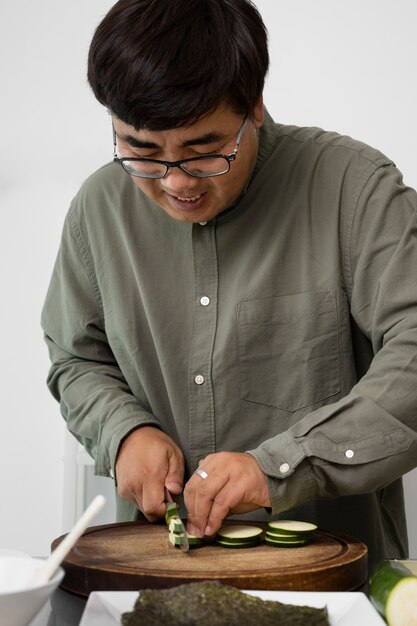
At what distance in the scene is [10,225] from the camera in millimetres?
3260

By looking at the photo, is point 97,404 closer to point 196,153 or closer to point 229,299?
point 229,299

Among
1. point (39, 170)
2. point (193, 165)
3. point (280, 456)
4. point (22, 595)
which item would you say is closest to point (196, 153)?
point (193, 165)

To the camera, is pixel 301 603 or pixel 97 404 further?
pixel 97 404

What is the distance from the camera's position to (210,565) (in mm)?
1459

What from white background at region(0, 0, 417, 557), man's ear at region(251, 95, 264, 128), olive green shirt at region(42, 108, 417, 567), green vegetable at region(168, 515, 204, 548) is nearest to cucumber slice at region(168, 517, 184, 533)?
green vegetable at region(168, 515, 204, 548)

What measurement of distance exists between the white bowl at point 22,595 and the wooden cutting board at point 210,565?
30cm

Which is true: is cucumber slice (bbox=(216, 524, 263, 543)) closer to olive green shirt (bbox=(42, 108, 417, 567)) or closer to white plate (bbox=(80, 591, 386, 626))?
olive green shirt (bbox=(42, 108, 417, 567))

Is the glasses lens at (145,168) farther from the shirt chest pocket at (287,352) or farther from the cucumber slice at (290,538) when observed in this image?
the cucumber slice at (290,538)

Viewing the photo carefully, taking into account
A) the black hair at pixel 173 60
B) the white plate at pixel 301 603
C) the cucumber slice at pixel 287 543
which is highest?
the black hair at pixel 173 60

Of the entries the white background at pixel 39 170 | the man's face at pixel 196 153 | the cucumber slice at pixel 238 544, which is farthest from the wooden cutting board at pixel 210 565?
the white background at pixel 39 170

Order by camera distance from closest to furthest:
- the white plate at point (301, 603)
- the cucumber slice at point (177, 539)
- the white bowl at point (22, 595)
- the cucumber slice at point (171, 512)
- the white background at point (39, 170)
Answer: the white bowl at point (22, 595), the white plate at point (301, 603), the cucumber slice at point (177, 539), the cucumber slice at point (171, 512), the white background at point (39, 170)

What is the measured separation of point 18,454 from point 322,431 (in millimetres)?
1843

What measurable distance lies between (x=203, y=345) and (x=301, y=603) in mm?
876

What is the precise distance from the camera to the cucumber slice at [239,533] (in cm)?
156
